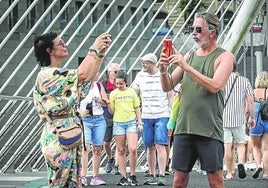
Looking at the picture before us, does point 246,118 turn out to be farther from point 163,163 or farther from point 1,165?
point 1,165

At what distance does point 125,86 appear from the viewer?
484 inches

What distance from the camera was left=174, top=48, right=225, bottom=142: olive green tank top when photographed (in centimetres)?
676

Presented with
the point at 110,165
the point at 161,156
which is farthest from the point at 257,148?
the point at 110,165

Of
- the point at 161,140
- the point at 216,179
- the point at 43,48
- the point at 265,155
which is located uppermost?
the point at 43,48

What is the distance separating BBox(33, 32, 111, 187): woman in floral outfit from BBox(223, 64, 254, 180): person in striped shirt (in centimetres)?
627

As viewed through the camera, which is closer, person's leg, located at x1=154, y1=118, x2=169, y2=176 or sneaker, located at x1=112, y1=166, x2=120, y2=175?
person's leg, located at x1=154, y1=118, x2=169, y2=176

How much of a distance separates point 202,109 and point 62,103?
1151 millimetres

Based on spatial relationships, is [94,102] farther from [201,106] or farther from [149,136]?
[201,106]

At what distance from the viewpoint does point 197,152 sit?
6875 millimetres

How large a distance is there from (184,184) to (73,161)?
1006 mm

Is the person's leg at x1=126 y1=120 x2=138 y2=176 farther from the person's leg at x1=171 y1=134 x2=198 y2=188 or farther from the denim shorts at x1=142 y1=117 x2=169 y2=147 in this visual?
the person's leg at x1=171 y1=134 x2=198 y2=188

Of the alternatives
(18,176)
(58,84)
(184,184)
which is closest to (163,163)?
(18,176)

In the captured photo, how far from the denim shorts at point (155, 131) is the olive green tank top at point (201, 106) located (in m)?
4.97

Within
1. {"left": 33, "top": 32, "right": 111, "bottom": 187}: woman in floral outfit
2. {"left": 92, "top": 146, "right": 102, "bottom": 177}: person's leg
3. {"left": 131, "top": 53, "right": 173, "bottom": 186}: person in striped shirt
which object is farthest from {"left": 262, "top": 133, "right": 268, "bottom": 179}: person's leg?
{"left": 33, "top": 32, "right": 111, "bottom": 187}: woman in floral outfit
